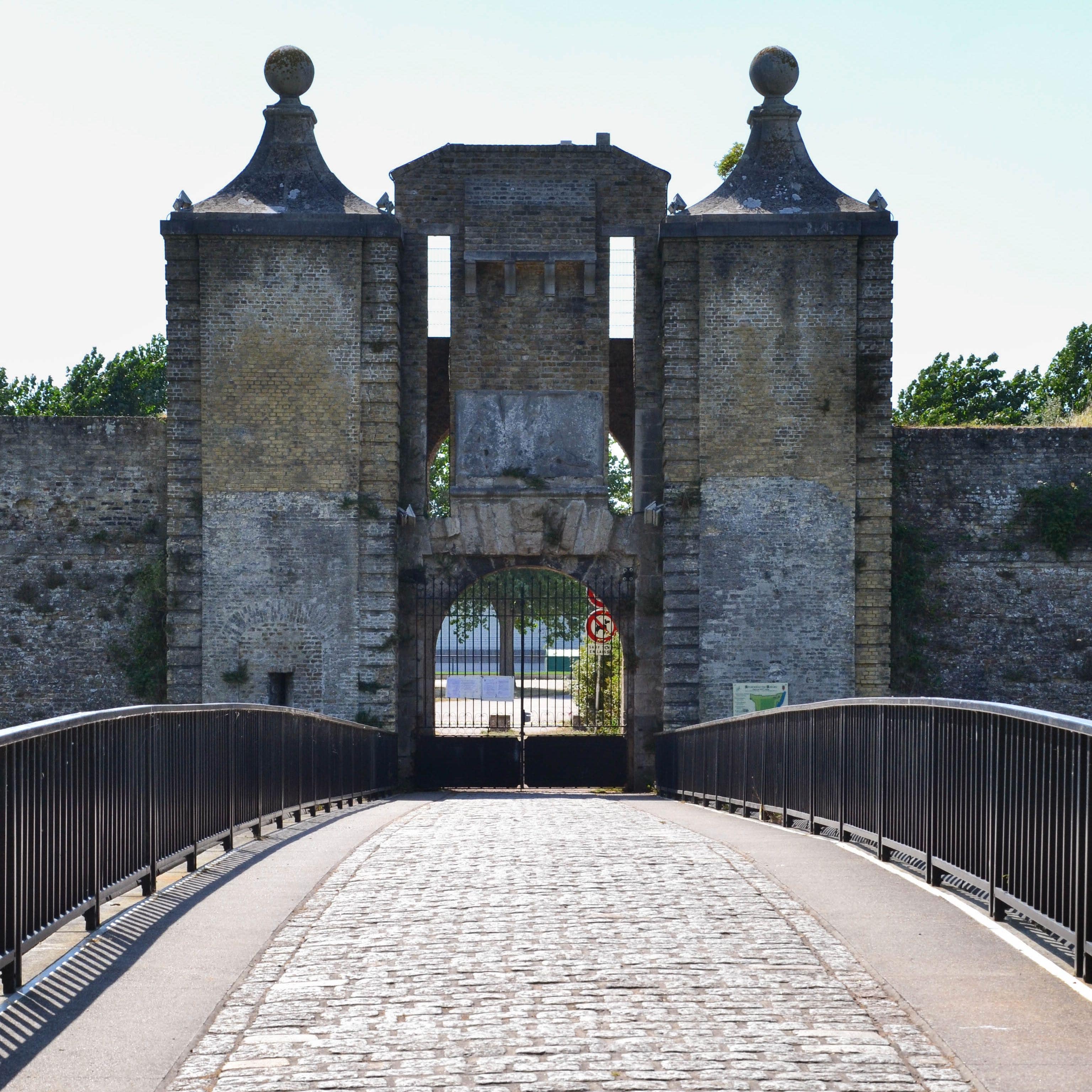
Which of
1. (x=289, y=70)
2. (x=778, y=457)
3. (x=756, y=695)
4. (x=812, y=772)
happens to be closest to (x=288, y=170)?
(x=289, y=70)

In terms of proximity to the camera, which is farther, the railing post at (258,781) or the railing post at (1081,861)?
the railing post at (258,781)

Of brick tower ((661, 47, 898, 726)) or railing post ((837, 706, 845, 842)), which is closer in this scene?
railing post ((837, 706, 845, 842))

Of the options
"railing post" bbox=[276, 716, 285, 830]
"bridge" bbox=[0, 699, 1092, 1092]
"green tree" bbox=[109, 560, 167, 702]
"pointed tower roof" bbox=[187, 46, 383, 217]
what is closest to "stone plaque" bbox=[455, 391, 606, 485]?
"pointed tower roof" bbox=[187, 46, 383, 217]

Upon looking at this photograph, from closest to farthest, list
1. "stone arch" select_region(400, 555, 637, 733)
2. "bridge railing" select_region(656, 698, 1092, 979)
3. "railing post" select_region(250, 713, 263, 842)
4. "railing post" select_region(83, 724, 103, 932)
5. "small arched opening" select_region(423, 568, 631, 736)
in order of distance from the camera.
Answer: "bridge railing" select_region(656, 698, 1092, 979)
"railing post" select_region(83, 724, 103, 932)
"railing post" select_region(250, 713, 263, 842)
"stone arch" select_region(400, 555, 637, 733)
"small arched opening" select_region(423, 568, 631, 736)

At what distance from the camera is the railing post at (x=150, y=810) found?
6.86m

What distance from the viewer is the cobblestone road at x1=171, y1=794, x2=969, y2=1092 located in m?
4.03

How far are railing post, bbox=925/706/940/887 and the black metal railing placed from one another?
3.78m

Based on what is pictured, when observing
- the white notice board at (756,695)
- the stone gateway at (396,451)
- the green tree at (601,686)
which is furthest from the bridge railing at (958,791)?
the green tree at (601,686)

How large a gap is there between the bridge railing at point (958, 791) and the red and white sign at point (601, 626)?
10684 millimetres

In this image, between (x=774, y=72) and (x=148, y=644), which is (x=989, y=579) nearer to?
(x=774, y=72)

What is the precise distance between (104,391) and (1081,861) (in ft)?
160

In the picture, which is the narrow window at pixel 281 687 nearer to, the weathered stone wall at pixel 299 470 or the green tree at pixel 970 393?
the weathered stone wall at pixel 299 470

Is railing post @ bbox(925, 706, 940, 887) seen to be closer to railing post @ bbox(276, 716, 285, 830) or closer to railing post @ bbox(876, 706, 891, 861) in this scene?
railing post @ bbox(876, 706, 891, 861)

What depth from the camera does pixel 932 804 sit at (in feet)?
22.8
